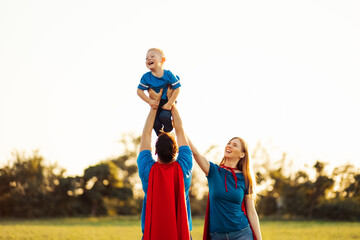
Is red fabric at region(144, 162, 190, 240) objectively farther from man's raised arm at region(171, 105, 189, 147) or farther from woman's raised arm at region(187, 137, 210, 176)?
woman's raised arm at region(187, 137, 210, 176)

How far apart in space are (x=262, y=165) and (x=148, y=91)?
35566 millimetres

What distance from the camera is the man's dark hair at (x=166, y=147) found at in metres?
3.99

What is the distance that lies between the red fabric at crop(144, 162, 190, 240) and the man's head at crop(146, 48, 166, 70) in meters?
1.30

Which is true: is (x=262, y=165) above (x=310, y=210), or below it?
above

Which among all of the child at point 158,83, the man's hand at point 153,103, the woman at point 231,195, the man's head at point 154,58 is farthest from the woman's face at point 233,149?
the man's head at point 154,58

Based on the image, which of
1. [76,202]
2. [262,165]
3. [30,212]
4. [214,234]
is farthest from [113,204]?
[214,234]

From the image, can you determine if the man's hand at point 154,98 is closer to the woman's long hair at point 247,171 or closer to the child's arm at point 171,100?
the child's arm at point 171,100

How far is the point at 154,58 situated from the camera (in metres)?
4.94

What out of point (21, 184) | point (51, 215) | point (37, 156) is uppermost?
point (37, 156)

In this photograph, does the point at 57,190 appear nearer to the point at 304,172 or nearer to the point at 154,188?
the point at 304,172

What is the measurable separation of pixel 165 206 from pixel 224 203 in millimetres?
926

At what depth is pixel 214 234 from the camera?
4.84 m

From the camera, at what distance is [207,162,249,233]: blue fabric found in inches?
187

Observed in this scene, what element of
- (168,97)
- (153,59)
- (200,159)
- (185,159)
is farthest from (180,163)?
(153,59)
